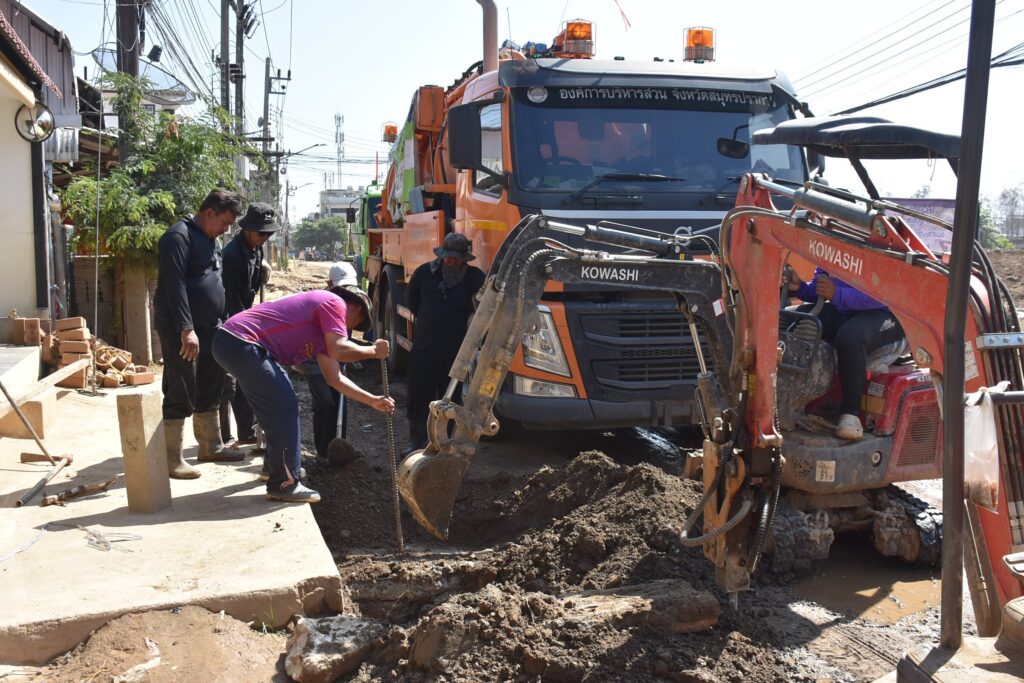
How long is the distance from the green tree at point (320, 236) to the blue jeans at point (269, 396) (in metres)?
76.6

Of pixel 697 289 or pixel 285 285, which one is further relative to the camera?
pixel 285 285

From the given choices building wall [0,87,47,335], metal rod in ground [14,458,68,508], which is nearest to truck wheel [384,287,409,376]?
building wall [0,87,47,335]

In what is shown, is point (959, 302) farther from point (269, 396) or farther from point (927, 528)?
point (269, 396)

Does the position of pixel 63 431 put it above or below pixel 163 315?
below

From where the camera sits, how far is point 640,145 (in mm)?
6645

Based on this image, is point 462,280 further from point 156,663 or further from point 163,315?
point 156,663

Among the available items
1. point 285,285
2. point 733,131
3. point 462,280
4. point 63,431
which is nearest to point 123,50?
point 63,431

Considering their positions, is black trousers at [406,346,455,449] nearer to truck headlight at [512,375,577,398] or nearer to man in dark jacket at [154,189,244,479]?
truck headlight at [512,375,577,398]

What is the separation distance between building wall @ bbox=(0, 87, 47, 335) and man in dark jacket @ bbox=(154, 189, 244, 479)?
4.58 m

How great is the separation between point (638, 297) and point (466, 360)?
2.70m

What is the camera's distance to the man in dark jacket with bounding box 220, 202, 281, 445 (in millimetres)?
6055

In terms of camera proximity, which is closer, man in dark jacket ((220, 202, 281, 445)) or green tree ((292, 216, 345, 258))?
man in dark jacket ((220, 202, 281, 445))

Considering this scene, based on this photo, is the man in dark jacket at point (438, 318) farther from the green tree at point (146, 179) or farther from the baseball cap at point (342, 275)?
the green tree at point (146, 179)

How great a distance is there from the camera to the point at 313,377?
20.7 ft
